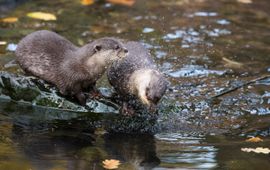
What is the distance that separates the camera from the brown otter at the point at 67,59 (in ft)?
18.0

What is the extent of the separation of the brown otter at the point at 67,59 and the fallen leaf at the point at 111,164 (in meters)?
1.23

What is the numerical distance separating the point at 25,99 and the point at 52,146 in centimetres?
129

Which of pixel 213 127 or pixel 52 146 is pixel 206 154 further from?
pixel 52 146

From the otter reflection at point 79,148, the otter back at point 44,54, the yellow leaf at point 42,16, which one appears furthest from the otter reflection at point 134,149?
the yellow leaf at point 42,16

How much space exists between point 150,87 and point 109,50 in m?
0.58

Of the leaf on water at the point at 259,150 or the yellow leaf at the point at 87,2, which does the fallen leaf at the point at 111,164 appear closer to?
the leaf on water at the point at 259,150

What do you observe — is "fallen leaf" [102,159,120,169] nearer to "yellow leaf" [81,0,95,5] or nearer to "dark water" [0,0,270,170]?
"dark water" [0,0,270,170]

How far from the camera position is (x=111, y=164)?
4547 mm

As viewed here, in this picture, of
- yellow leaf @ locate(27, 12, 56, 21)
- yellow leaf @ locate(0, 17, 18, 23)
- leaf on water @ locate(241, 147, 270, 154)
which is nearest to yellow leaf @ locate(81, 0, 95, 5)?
yellow leaf @ locate(27, 12, 56, 21)

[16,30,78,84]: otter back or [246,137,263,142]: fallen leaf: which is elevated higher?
[16,30,78,84]: otter back

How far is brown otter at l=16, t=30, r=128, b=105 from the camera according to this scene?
5.50 meters

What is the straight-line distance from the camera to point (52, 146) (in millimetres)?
4973

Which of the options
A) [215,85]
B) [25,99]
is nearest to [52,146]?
[25,99]

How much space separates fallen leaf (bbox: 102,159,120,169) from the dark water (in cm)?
6
